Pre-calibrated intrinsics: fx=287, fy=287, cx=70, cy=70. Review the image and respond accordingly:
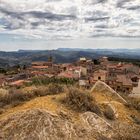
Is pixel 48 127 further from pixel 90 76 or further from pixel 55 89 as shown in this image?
pixel 90 76

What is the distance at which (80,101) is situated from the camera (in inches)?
299

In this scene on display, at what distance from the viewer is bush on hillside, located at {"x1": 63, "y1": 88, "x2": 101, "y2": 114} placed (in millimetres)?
7445

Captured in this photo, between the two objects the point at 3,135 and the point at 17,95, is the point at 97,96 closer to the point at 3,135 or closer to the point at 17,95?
the point at 17,95

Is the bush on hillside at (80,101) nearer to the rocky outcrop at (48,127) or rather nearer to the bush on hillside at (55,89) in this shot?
the rocky outcrop at (48,127)

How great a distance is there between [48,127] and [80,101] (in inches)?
61.9

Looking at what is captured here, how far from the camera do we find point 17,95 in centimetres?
841

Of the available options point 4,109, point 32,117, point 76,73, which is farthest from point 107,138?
point 76,73

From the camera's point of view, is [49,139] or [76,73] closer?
[49,139]

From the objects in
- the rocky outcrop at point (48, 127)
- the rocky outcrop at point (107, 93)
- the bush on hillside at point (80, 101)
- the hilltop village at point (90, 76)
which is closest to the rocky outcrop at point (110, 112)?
the bush on hillside at point (80, 101)

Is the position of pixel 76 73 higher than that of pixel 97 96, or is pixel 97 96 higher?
pixel 97 96

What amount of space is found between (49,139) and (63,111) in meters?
1.20

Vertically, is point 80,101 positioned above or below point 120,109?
above

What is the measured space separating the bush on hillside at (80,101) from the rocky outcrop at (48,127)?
0.54m

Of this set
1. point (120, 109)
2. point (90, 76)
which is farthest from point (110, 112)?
point (90, 76)
